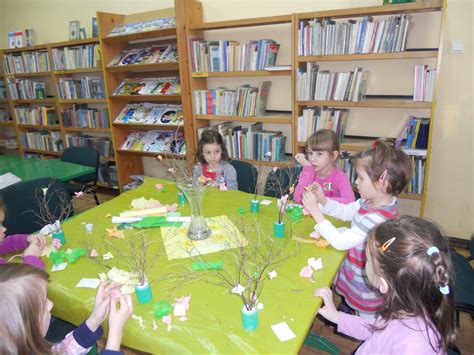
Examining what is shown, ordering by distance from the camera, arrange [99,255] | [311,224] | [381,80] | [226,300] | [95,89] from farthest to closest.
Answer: [95,89] → [381,80] → [311,224] → [99,255] → [226,300]

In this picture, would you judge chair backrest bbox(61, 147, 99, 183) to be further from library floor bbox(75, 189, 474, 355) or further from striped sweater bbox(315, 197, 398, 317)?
striped sweater bbox(315, 197, 398, 317)

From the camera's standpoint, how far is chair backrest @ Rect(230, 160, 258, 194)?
2632 mm

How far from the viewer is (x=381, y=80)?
2.91 meters

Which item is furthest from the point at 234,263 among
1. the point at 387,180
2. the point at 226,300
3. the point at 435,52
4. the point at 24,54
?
the point at 24,54

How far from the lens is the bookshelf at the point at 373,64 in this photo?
250 cm

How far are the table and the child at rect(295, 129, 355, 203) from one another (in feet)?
2.28

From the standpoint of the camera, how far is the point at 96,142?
452 centimetres

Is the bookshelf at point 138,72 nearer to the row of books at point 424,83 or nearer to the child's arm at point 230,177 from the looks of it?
the child's arm at point 230,177

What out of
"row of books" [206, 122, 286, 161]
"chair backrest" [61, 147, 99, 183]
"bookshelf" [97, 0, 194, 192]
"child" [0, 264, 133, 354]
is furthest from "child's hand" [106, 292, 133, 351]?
"chair backrest" [61, 147, 99, 183]

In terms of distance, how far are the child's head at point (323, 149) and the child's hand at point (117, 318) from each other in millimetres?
1548

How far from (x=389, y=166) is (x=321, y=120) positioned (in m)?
1.49

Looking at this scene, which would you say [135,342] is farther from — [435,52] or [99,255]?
[435,52]

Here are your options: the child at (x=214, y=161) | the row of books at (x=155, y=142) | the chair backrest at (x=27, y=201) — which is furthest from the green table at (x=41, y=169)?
the child at (x=214, y=161)

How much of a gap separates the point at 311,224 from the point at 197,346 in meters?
0.91
